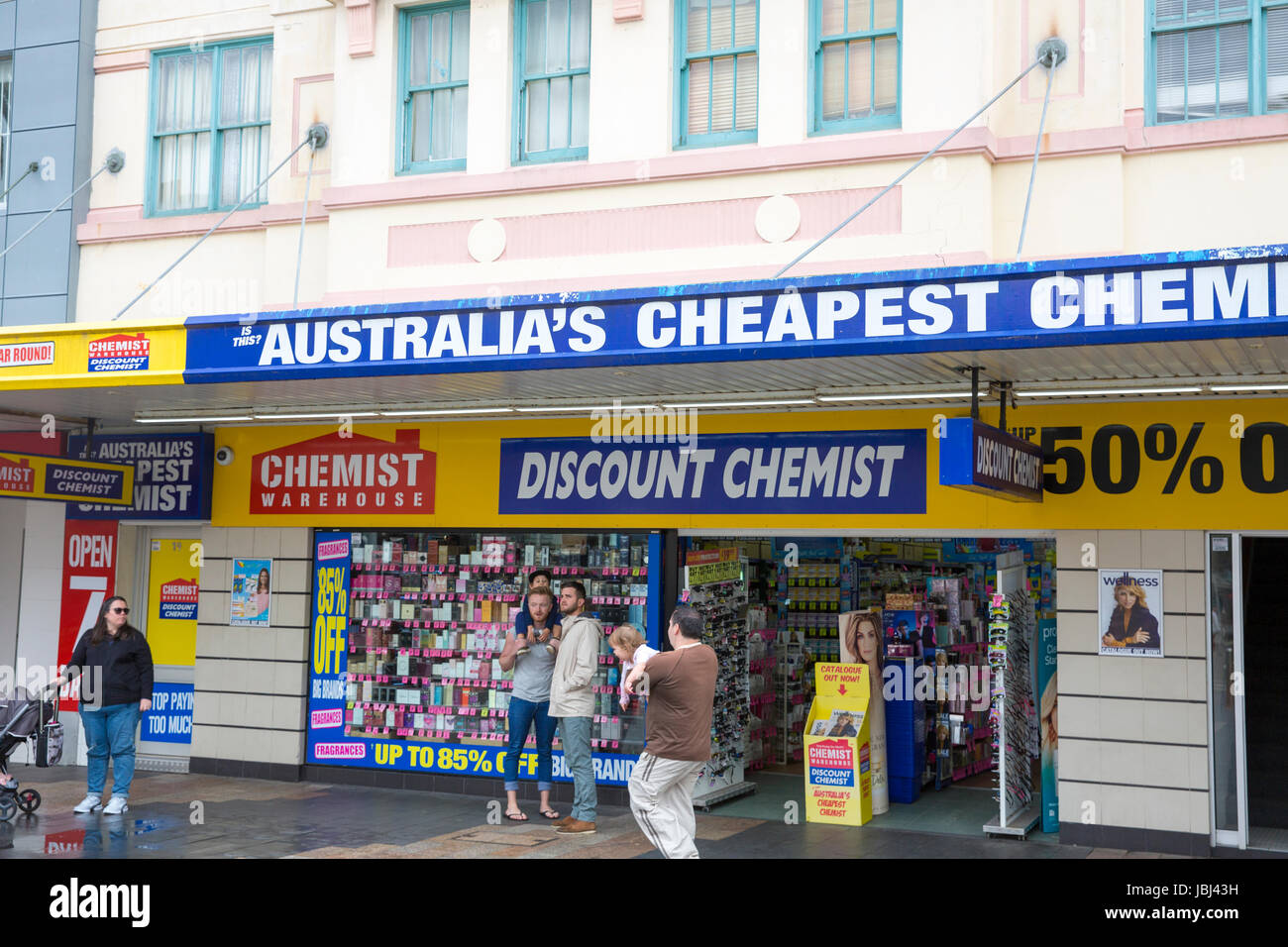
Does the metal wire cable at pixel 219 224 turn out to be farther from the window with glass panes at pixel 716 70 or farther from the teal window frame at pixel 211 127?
the window with glass panes at pixel 716 70

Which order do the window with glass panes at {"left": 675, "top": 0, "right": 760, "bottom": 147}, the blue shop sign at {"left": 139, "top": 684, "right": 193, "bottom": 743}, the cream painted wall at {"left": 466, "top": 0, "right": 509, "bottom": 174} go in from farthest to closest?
the blue shop sign at {"left": 139, "top": 684, "right": 193, "bottom": 743}
the cream painted wall at {"left": 466, "top": 0, "right": 509, "bottom": 174}
the window with glass panes at {"left": 675, "top": 0, "right": 760, "bottom": 147}

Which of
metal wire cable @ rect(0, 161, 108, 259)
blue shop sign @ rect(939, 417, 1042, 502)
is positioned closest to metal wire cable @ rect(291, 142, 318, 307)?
metal wire cable @ rect(0, 161, 108, 259)

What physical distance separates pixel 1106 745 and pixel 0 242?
1242 centimetres

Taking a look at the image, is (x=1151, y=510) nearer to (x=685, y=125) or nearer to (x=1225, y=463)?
(x=1225, y=463)

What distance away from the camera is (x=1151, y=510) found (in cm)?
971

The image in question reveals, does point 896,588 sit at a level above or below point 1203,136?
below

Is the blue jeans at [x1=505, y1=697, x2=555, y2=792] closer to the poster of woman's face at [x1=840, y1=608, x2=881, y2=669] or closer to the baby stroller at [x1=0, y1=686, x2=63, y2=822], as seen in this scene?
the poster of woman's face at [x1=840, y1=608, x2=881, y2=669]

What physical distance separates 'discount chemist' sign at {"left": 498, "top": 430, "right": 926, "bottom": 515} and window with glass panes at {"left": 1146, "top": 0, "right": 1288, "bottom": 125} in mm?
3392

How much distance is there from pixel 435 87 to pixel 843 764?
7.32 metres

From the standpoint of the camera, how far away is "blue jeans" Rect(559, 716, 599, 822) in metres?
10.3

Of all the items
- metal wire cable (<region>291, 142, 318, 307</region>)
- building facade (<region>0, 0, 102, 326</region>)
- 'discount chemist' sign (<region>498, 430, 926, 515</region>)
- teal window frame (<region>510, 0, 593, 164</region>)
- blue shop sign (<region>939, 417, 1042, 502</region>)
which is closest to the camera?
blue shop sign (<region>939, 417, 1042, 502</region>)

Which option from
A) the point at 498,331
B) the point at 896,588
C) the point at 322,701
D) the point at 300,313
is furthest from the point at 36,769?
the point at 896,588

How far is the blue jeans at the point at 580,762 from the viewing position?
404 inches

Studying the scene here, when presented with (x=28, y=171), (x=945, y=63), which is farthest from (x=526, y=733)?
(x=28, y=171)
